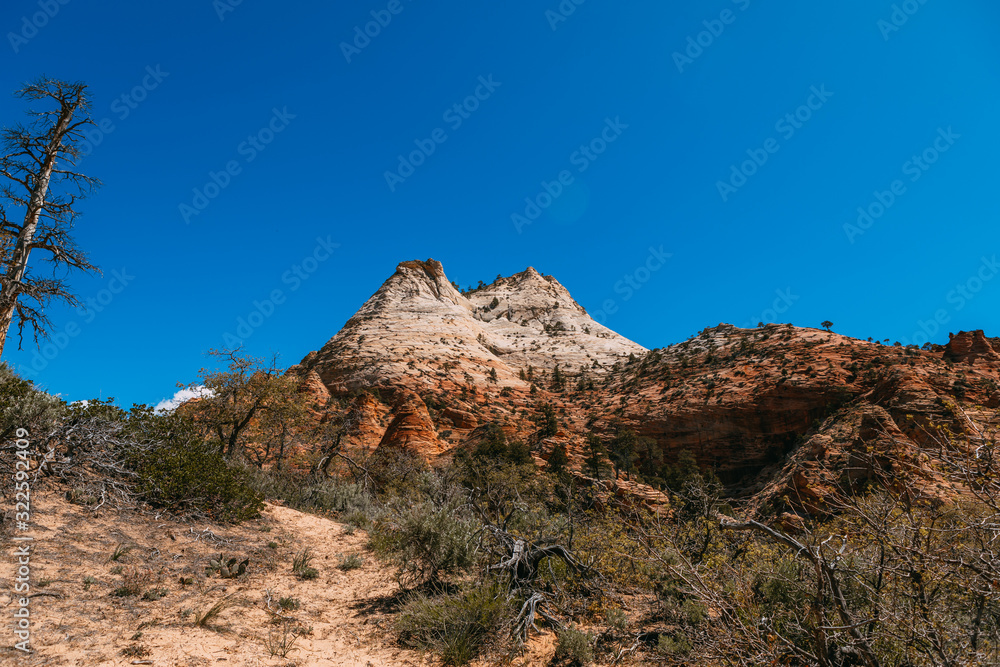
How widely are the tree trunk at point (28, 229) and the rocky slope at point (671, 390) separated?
18964 millimetres

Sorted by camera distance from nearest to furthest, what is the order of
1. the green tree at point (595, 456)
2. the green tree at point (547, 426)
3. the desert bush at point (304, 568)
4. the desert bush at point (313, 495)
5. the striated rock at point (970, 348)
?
the desert bush at point (304, 568) < the desert bush at point (313, 495) < the green tree at point (595, 456) < the striated rock at point (970, 348) < the green tree at point (547, 426)

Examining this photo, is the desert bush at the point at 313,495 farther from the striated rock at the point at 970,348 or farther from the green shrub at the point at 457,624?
the striated rock at the point at 970,348

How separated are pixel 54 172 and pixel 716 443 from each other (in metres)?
36.7

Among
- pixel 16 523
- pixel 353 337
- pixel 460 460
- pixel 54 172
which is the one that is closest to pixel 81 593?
pixel 16 523

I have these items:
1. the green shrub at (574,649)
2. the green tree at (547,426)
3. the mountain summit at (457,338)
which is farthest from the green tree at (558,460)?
the green shrub at (574,649)

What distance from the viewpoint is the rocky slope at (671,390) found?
25672mm

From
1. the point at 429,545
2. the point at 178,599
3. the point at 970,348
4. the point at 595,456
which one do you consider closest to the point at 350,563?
the point at 429,545

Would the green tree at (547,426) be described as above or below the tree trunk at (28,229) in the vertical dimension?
above

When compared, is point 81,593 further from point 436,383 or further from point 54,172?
point 436,383

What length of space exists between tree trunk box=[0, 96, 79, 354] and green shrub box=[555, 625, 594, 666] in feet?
40.2

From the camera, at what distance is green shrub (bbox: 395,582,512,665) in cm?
540

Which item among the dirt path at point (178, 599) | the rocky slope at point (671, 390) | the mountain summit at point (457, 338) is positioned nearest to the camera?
the dirt path at point (178, 599)

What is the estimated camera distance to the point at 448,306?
2315 inches

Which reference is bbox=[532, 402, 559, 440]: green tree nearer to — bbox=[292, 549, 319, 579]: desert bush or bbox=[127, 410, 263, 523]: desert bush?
bbox=[127, 410, 263, 523]: desert bush
